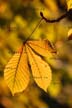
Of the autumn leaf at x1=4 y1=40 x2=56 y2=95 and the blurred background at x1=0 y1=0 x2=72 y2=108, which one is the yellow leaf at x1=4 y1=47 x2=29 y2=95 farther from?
the blurred background at x1=0 y1=0 x2=72 y2=108

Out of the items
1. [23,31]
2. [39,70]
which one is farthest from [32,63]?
[23,31]

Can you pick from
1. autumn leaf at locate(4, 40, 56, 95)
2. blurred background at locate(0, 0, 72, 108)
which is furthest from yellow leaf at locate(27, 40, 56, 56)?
blurred background at locate(0, 0, 72, 108)

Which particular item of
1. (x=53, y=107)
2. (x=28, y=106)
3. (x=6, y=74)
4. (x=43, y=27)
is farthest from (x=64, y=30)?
(x=6, y=74)

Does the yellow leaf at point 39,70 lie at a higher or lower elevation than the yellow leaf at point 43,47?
lower

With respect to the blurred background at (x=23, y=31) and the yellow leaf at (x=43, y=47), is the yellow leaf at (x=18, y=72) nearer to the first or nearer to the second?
the yellow leaf at (x=43, y=47)

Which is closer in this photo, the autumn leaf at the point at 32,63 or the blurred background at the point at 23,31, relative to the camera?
the autumn leaf at the point at 32,63

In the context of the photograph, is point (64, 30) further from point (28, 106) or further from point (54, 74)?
point (28, 106)

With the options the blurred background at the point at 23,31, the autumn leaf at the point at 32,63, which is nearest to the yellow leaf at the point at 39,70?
the autumn leaf at the point at 32,63

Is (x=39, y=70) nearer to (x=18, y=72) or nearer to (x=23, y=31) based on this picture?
(x=18, y=72)
